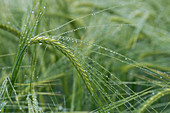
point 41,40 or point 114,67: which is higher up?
point 41,40

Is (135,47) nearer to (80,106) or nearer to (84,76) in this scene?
(80,106)

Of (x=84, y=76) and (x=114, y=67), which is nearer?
(x=84, y=76)

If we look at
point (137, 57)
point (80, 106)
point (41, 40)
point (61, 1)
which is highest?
point (61, 1)

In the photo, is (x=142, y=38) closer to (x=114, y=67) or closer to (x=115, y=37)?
(x=115, y=37)

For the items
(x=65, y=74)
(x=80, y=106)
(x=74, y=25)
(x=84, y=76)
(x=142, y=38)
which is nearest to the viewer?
(x=84, y=76)

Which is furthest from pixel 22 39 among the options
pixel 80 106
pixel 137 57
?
pixel 137 57

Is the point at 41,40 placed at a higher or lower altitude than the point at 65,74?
higher

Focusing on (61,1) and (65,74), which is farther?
(61,1)

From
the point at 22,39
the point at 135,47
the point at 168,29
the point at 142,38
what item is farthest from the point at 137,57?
the point at 22,39

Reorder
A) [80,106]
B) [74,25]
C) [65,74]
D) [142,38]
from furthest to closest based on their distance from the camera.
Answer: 1. [142,38]
2. [74,25]
3. [65,74]
4. [80,106]
